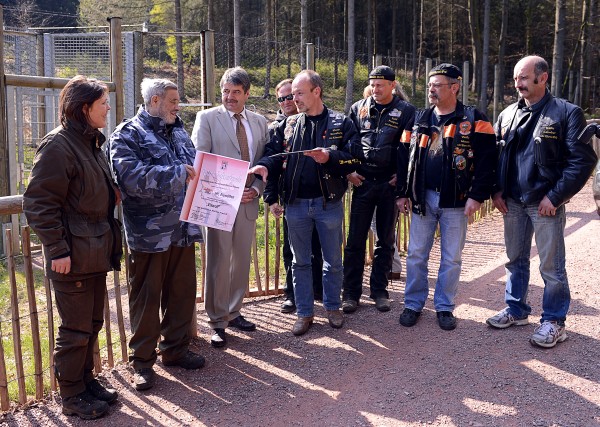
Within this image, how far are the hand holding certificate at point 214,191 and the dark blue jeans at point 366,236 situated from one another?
1.54m

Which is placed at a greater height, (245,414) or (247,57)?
(247,57)

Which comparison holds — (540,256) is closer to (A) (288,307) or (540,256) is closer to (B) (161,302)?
(A) (288,307)

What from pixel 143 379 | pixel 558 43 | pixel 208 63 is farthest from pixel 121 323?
pixel 558 43

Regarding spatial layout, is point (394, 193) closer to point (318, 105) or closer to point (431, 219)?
point (431, 219)

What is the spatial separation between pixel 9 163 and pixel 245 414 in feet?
16.0

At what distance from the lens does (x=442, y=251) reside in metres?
5.31

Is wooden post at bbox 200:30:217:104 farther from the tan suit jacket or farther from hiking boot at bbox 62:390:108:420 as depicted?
hiking boot at bbox 62:390:108:420

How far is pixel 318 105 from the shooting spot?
5.10 m

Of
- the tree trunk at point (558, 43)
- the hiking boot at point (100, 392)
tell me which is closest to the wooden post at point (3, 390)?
the hiking boot at point (100, 392)

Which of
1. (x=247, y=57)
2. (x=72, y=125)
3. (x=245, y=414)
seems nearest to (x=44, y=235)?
(x=72, y=125)

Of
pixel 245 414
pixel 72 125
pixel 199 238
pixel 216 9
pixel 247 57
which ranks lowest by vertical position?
pixel 245 414

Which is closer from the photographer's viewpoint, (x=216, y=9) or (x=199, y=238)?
(x=199, y=238)

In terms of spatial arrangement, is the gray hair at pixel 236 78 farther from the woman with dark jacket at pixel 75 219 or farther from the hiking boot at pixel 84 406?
the hiking boot at pixel 84 406

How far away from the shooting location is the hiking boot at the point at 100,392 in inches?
155
